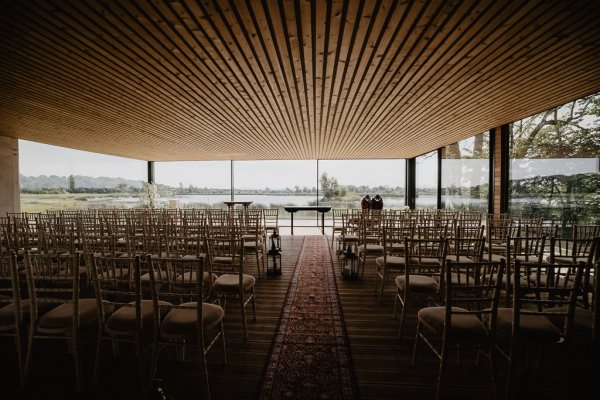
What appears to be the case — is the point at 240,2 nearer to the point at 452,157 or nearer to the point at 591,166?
the point at 591,166

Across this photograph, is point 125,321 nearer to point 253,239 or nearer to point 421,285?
point 421,285

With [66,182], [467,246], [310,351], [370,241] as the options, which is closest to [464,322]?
[310,351]

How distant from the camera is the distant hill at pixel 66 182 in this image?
9695 millimetres

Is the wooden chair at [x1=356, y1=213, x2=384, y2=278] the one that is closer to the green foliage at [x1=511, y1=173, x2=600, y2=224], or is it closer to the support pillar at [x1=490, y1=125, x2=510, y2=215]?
the support pillar at [x1=490, y1=125, x2=510, y2=215]

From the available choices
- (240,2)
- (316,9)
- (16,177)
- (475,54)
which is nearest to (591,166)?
(475,54)

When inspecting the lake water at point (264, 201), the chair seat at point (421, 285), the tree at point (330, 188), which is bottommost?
the chair seat at point (421, 285)

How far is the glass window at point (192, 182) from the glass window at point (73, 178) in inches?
37.4

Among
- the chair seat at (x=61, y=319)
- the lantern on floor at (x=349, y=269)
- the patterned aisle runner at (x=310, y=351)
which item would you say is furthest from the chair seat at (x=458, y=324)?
the chair seat at (x=61, y=319)

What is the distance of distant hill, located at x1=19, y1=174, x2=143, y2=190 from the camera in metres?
9.70

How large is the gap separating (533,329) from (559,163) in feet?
18.9

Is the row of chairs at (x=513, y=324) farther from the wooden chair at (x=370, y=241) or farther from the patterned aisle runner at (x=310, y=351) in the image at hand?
the wooden chair at (x=370, y=241)

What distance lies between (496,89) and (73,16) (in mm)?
5493

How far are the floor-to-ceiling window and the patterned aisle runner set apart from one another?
17.2ft

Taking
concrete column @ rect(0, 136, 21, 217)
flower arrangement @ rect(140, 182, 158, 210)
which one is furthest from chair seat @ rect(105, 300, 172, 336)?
flower arrangement @ rect(140, 182, 158, 210)
